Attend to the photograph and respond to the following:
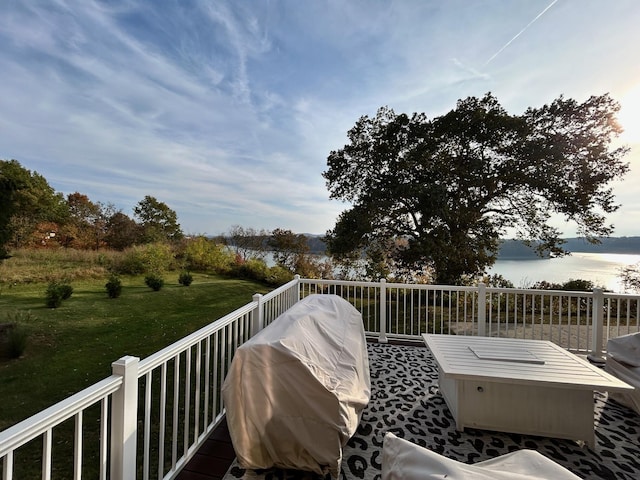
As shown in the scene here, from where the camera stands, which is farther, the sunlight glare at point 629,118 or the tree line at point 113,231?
the tree line at point 113,231

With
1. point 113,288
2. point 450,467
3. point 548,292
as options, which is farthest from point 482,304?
point 113,288

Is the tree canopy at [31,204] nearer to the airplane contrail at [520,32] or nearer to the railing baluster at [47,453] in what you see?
the railing baluster at [47,453]

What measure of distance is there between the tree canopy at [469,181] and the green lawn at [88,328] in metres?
4.10

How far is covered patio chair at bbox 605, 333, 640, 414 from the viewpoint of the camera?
248 cm

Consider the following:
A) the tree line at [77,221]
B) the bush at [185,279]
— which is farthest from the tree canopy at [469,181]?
the tree line at [77,221]

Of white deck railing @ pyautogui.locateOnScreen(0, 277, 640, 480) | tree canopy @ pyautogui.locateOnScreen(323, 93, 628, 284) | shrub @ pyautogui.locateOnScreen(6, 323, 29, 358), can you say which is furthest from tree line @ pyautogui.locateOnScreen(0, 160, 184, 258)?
white deck railing @ pyautogui.locateOnScreen(0, 277, 640, 480)

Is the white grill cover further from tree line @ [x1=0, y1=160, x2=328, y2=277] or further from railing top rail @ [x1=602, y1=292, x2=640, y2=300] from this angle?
tree line @ [x1=0, y1=160, x2=328, y2=277]

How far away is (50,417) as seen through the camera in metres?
0.94

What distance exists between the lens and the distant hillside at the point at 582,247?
6.38 metres

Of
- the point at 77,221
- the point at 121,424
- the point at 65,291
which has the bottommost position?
the point at 65,291

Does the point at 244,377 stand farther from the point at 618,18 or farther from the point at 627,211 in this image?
the point at 627,211

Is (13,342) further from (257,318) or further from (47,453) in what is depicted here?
(47,453)

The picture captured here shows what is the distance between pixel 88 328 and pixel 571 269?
35.5ft

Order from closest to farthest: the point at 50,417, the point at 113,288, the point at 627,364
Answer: the point at 50,417 < the point at 627,364 < the point at 113,288
